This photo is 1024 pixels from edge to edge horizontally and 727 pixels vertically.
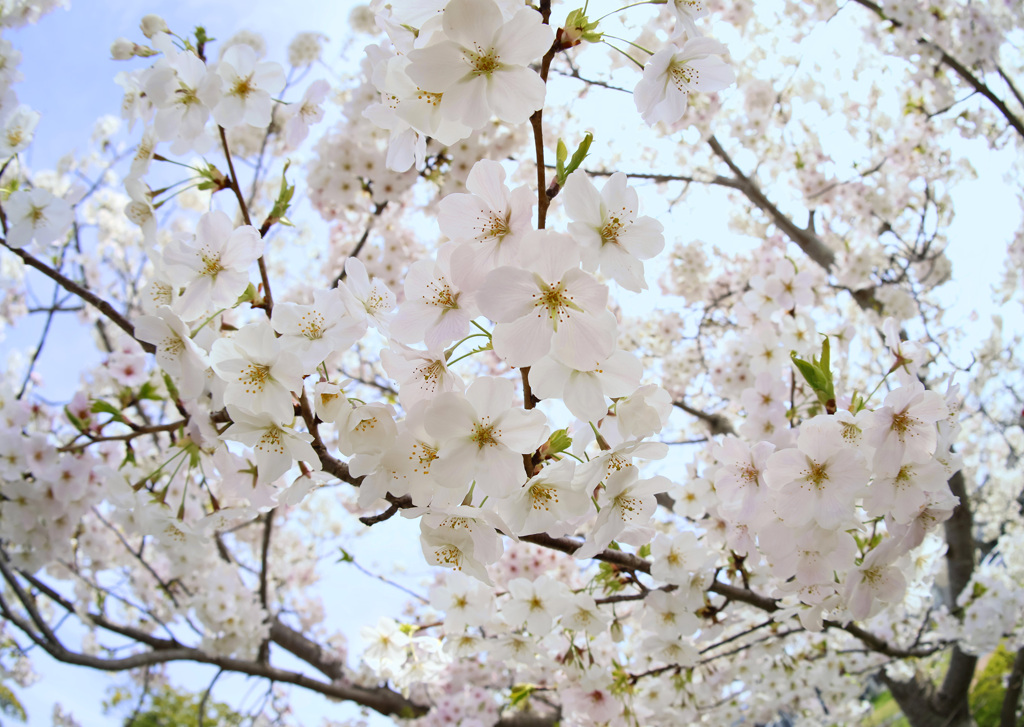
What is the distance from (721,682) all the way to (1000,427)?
34.5ft

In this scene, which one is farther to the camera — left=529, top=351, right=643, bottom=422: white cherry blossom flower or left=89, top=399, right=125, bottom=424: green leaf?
left=89, top=399, right=125, bottom=424: green leaf

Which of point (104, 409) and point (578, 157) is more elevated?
point (104, 409)

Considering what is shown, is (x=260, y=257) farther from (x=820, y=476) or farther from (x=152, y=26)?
(x=820, y=476)

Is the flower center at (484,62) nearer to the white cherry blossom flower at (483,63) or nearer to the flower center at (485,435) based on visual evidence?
the white cherry blossom flower at (483,63)

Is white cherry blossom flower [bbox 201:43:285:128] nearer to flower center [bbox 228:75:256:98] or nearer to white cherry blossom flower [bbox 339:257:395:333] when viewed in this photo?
flower center [bbox 228:75:256:98]

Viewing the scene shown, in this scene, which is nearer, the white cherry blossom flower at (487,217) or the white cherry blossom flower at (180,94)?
the white cherry blossom flower at (487,217)

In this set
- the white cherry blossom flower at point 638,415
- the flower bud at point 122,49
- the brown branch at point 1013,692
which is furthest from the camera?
the brown branch at point 1013,692

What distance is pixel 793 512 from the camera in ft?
4.50

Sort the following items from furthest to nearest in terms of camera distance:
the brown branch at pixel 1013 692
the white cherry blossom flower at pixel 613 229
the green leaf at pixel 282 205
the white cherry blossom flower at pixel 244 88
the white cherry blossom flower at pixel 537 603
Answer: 1. the brown branch at pixel 1013 692
2. the white cherry blossom flower at pixel 537 603
3. the white cherry blossom flower at pixel 244 88
4. the green leaf at pixel 282 205
5. the white cherry blossom flower at pixel 613 229

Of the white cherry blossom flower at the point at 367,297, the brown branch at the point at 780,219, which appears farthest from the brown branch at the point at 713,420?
the white cherry blossom flower at the point at 367,297

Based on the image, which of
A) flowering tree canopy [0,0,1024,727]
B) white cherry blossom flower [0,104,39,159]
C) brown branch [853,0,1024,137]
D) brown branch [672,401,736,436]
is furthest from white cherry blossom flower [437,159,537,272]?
brown branch [853,0,1024,137]

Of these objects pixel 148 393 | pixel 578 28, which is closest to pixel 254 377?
pixel 578 28

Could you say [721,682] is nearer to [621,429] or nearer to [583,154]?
[621,429]

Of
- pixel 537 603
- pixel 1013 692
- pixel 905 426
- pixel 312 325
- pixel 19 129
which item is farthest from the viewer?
pixel 1013 692
